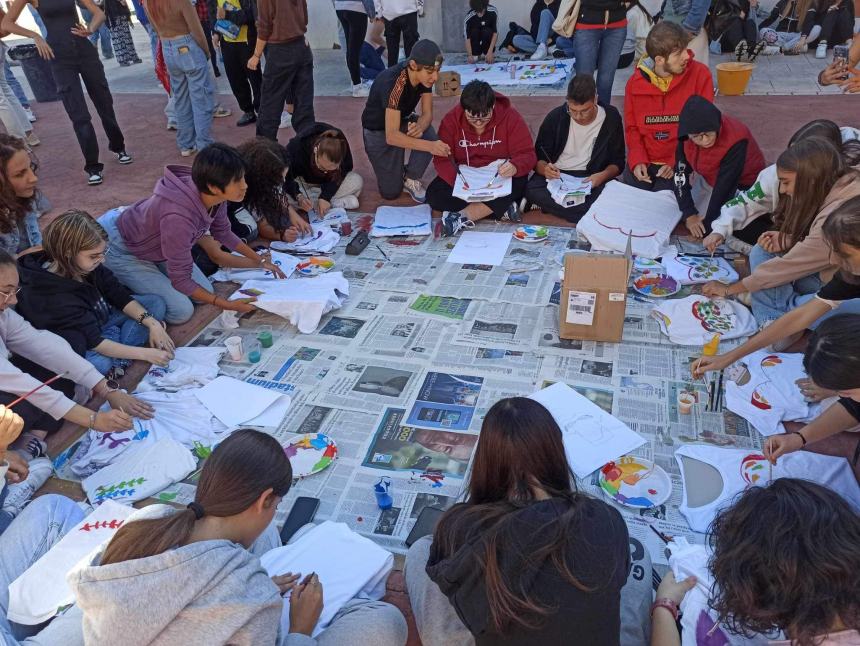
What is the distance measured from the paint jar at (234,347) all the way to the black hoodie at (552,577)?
6.15 ft

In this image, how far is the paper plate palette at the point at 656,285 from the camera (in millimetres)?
3195

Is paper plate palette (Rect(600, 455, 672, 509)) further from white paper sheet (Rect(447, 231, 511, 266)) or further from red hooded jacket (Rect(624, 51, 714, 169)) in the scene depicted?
red hooded jacket (Rect(624, 51, 714, 169))

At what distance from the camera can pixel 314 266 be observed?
12.1 feet

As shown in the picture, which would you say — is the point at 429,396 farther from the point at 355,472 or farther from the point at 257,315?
the point at 257,315

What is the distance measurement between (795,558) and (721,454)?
1115 millimetres

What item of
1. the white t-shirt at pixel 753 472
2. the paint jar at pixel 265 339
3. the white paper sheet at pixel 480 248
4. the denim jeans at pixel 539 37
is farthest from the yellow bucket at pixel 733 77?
the paint jar at pixel 265 339

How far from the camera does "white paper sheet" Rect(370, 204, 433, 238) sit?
13.3 ft

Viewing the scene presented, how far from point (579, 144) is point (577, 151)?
51 millimetres

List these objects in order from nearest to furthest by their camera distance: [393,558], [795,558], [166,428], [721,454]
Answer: [795,558] → [393,558] → [721,454] → [166,428]

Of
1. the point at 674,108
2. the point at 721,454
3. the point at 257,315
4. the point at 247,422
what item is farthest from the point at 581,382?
the point at 674,108

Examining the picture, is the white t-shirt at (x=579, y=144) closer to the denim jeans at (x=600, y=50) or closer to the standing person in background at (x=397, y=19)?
the denim jeans at (x=600, y=50)

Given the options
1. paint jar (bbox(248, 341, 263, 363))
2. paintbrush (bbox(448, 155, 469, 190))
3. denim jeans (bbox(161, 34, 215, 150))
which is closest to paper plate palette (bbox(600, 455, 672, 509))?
paint jar (bbox(248, 341, 263, 363))

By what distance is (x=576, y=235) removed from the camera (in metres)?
3.87

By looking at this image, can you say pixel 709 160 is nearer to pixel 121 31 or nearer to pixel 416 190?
pixel 416 190
